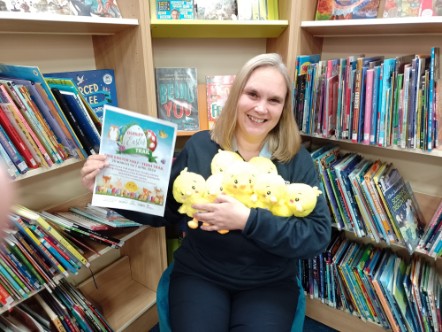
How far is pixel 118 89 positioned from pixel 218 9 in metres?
0.58

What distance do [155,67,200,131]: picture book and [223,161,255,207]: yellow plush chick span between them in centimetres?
60

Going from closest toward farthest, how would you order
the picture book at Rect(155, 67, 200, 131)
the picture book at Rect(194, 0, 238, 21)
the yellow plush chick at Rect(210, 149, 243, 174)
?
1. the yellow plush chick at Rect(210, 149, 243, 174)
2. the picture book at Rect(194, 0, 238, 21)
3. the picture book at Rect(155, 67, 200, 131)

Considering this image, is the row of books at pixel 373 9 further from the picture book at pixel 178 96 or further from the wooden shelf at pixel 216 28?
the picture book at pixel 178 96

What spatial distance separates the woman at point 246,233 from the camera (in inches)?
40.1

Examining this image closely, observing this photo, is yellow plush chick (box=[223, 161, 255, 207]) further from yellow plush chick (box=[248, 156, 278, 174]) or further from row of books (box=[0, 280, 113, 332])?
row of books (box=[0, 280, 113, 332])

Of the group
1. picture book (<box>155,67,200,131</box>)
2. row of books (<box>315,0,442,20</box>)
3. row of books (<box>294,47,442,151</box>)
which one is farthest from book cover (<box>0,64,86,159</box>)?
row of books (<box>315,0,442,20</box>)

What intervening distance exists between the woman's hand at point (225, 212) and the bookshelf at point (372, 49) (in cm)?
69

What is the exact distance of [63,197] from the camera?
1483mm

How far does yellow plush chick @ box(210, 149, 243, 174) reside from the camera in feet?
3.54

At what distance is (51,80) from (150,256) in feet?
3.15

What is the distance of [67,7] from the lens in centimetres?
115

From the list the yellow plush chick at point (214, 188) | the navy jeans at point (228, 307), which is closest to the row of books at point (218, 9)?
the yellow plush chick at point (214, 188)

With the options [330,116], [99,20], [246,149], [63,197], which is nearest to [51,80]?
[99,20]

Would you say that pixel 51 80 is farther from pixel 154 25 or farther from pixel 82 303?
pixel 82 303
